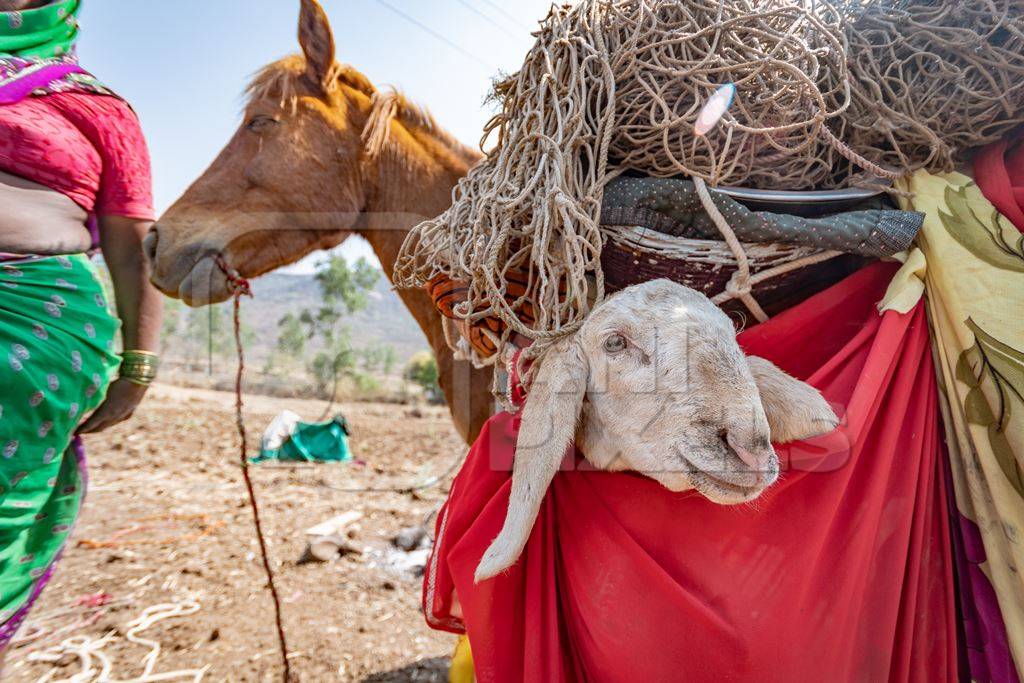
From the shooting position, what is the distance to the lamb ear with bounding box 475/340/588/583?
0.83m

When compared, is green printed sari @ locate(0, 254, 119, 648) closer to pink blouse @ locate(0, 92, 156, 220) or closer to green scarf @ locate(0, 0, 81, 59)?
pink blouse @ locate(0, 92, 156, 220)

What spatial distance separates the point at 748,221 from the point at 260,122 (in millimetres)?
2228

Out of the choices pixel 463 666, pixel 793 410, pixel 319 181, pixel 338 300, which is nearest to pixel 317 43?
pixel 319 181

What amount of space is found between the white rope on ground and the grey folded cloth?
8.43 ft

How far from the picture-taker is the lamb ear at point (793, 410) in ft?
2.74

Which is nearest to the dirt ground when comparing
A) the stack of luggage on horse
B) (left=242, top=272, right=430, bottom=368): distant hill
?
the stack of luggage on horse

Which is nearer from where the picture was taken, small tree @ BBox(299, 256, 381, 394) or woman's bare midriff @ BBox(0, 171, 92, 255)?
woman's bare midriff @ BBox(0, 171, 92, 255)

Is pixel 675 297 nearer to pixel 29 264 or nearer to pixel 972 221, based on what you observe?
pixel 972 221

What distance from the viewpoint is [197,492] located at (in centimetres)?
467

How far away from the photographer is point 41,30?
152cm

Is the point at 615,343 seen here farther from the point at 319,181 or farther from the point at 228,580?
the point at 228,580

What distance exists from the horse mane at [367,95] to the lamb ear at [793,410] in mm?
2069

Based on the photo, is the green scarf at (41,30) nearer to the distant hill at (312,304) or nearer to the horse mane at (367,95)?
the horse mane at (367,95)

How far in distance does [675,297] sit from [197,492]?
204 inches
